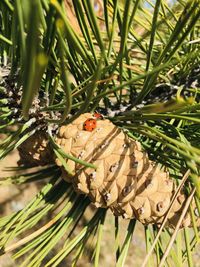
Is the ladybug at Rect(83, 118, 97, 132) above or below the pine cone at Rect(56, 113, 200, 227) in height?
above

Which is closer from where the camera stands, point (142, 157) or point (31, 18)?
point (31, 18)

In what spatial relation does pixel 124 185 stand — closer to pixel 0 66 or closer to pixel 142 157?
pixel 142 157

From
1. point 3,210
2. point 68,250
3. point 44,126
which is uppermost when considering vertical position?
point 44,126

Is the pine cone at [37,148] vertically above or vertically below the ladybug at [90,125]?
below

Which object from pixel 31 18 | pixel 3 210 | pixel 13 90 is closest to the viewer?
pixel 31 18

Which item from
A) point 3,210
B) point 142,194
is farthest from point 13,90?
point 3,210

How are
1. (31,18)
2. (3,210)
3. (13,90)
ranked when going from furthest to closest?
(3,210), (13,90), (31,18)
